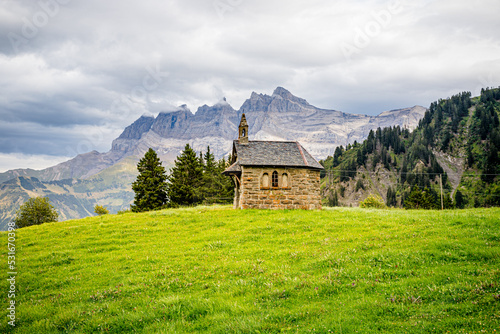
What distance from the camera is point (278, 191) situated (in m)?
33.0

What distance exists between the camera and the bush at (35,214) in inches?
2672

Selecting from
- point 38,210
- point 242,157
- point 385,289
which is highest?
point 242,157

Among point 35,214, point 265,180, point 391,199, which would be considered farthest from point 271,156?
point 391,199

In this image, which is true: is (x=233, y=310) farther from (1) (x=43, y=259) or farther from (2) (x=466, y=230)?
(1) (x=43, y=259)

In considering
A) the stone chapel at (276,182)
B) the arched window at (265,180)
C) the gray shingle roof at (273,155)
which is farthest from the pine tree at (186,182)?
the arched window at (265,180)

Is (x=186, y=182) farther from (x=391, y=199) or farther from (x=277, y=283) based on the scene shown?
(x=391, y=199)

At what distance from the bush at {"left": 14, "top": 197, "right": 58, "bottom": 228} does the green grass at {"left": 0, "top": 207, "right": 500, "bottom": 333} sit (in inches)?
2416

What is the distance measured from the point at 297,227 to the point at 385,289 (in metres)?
11.7

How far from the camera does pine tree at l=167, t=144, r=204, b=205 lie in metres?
62.7

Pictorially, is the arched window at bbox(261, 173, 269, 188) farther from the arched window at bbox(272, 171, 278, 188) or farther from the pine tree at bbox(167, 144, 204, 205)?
the pine tree at bbox(167, 144, 204, 205)

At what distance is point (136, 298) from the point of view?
9.95 meters

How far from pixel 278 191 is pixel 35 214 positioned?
67.0 metres

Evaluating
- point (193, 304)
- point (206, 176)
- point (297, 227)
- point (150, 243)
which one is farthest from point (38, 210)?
point (193, 304)

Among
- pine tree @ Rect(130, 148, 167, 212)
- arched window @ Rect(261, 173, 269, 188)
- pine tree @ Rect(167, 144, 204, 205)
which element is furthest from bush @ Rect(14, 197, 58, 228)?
arched window @ Rect(261, 173, 269, 188)
